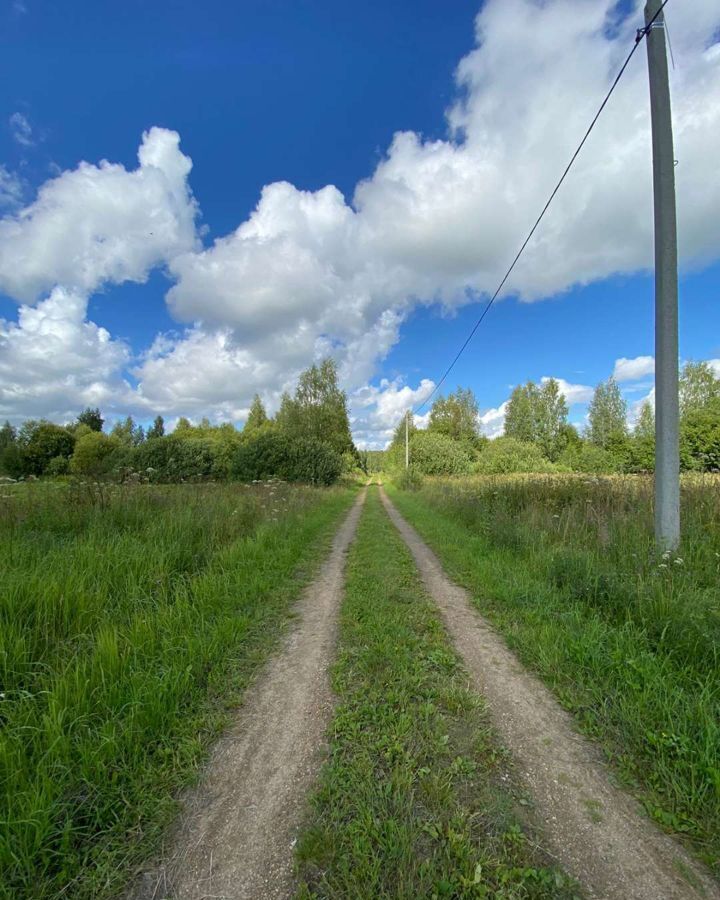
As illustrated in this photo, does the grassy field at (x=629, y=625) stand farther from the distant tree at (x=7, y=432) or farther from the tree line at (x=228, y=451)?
the distant tree at (x=7, y=432)

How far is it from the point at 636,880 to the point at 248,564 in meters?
5.39

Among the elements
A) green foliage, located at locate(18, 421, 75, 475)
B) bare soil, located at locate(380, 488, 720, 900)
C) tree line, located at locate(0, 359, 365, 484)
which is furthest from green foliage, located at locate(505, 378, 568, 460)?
green foliage, located at locate(18, 421, 75, 475)

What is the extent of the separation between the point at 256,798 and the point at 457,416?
54.3 metres

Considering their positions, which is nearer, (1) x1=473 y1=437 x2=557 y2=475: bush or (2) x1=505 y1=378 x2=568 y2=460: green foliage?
(1) x1=473 y1=437 x2=557 y2=475: bush

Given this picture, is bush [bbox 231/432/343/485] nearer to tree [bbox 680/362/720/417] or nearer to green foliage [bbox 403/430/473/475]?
green foliage [bbox 403/430/473/475]

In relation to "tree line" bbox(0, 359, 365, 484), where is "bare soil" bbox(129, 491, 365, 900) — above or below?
below

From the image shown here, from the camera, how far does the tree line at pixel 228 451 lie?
1571cm

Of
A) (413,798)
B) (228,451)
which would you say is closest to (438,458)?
(228,451)

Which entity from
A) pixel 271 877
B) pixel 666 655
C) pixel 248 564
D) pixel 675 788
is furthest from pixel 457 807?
pixel 248 564

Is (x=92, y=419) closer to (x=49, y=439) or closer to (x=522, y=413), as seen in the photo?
(x=49, y=439)

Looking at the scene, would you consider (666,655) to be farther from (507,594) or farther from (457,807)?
(457,807)

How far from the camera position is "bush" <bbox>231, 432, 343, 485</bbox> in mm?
23500

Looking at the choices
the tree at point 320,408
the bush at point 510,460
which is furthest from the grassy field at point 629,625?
the tree at point 320,408

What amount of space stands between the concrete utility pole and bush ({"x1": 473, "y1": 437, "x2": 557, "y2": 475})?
22.8 metres
